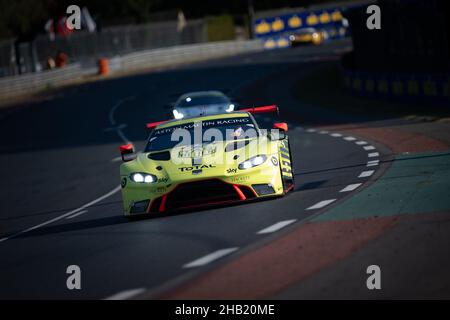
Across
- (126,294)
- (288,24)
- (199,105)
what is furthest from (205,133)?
(288,24)

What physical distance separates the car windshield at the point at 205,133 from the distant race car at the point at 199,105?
865 centimetres

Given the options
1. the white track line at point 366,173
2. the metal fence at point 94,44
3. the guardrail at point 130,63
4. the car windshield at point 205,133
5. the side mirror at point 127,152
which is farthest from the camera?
the metal fence at point 94,44

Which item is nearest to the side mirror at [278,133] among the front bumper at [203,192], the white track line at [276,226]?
the front bumper at [203,192]

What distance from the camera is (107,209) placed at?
16375 millimetres

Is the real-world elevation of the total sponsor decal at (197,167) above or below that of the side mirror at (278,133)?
below

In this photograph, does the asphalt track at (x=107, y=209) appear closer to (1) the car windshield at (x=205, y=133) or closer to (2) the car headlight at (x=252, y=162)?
(2) the car headlight at (x=252, y=162)

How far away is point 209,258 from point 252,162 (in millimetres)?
3756

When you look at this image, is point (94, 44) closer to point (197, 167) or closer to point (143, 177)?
point (143, 177)

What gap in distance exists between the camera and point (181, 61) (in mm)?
75812

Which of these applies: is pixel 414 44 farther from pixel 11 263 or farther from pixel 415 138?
pixel 11 263

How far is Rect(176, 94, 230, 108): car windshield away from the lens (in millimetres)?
25250

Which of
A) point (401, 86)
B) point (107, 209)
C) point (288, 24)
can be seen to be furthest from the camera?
point (288, 24)

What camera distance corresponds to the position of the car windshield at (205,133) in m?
14.7

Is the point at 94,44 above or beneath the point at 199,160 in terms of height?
above
